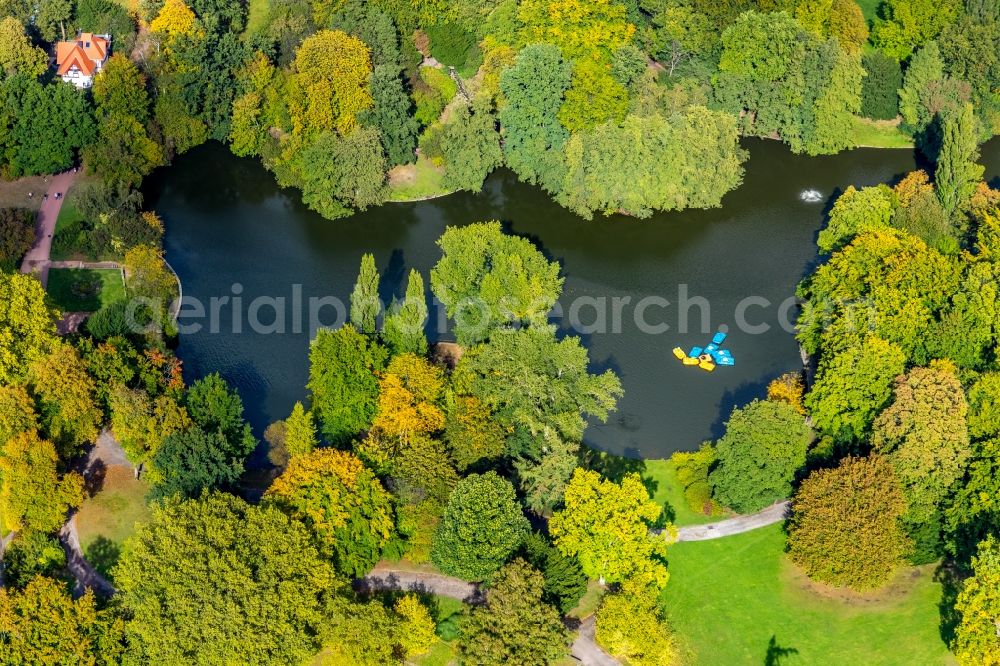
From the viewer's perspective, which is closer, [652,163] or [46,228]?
[46,228]

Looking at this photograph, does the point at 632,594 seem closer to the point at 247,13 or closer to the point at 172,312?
the point at 172,312

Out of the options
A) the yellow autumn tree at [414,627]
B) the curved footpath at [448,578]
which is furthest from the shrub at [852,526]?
the yellow autumn tree at [414,627]

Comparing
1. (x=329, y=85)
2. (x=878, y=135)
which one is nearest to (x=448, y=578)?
(x=329, y=85)

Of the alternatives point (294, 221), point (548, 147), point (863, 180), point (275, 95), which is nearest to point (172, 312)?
point (294, 221)

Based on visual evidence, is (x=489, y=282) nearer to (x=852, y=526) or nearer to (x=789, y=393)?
(x=789, y=393)

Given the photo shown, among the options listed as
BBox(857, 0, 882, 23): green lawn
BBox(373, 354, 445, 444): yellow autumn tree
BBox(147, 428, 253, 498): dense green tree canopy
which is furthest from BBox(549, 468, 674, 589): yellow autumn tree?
BBox(857, 0, 882, 23): green lawn

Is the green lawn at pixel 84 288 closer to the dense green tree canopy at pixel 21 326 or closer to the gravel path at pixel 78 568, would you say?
the dense green tree canopy at pixel 21 326
